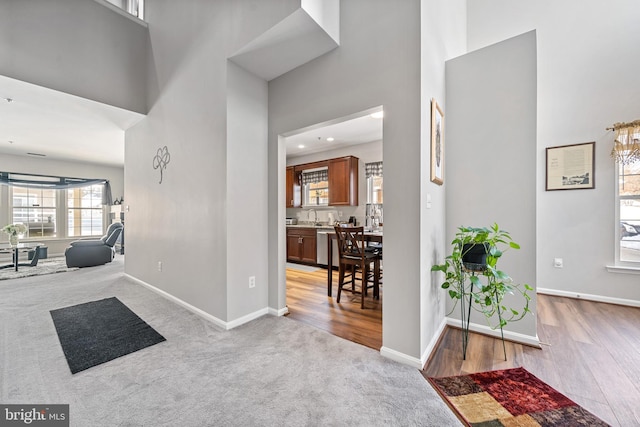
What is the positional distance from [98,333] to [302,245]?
3.59 meters

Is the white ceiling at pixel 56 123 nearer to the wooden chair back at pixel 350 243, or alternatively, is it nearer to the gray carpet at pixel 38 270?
the gray carpet at pixel 38 270

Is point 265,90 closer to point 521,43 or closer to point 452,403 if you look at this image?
point 521,43

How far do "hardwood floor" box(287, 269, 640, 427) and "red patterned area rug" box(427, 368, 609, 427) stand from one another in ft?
0.26

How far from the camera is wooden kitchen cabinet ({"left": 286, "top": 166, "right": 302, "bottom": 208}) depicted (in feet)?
20.0

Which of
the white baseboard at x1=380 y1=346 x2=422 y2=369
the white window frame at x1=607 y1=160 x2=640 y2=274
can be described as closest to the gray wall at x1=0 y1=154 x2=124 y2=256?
the white baseboard at x1=380 y1=346 x2=422 y2=369

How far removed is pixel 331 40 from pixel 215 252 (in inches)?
90.1

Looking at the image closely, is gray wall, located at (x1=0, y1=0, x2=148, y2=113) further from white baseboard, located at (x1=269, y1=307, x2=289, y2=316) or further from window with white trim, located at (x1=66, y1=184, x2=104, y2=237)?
window with white trim, located at (x1=66, y1=184, x2=104, y2=237)

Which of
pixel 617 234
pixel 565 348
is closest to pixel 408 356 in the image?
pixel 565 348

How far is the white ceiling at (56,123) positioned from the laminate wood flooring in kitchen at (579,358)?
4835mm

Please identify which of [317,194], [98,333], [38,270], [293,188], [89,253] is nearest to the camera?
[98,333]

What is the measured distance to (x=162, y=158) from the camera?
11.1 feet

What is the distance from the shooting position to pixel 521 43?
2.20 metres

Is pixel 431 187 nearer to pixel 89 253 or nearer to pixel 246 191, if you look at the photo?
pixel 246 191

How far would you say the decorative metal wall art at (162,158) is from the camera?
3.30 metres
